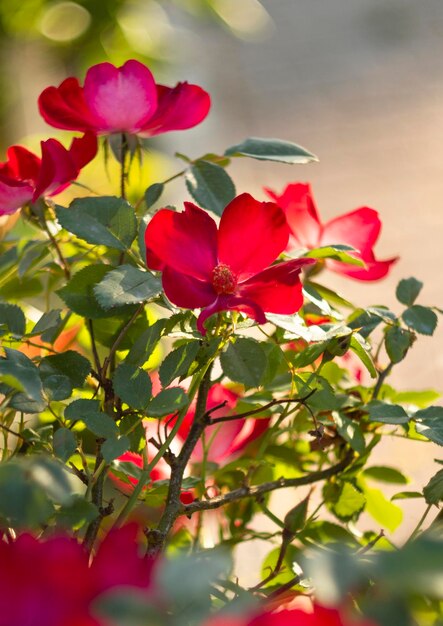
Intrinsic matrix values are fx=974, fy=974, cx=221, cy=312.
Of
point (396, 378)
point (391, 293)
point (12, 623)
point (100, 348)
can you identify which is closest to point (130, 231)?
point (100, 348)

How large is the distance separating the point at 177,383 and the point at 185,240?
7 cm

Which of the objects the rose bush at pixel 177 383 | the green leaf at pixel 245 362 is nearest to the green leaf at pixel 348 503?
the rose bush at pixel 177 383

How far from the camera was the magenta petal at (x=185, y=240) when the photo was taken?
339 millimetres

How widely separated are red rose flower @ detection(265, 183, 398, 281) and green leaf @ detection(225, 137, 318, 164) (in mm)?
42

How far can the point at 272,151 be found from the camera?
422 millimetres

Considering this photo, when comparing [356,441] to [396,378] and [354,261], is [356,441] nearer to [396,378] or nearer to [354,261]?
[354,261]

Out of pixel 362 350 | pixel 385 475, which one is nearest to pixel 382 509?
pixel 385 475

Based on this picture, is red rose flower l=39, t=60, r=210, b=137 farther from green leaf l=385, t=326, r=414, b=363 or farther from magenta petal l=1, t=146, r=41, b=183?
green leaf l=385, t=326, r=414, b=363

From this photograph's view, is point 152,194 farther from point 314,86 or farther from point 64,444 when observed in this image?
point 314,86

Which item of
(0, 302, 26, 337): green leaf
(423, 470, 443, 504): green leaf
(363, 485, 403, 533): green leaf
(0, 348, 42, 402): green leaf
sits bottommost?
(363, 485, 403, 533): green leaf

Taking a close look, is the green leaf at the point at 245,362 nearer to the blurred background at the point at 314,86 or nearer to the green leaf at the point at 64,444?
the green leaf at the point at 64,444

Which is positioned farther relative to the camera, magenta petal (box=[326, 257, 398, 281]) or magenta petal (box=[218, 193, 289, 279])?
magenta petal (box=[326, 257, 398, 281])

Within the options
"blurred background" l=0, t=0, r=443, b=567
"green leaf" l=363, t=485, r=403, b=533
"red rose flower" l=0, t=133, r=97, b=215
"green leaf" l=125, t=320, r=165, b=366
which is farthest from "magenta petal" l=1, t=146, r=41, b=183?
"blurred background" l=0, t=0, r=443, b=567

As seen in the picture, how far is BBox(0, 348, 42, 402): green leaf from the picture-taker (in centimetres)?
28
